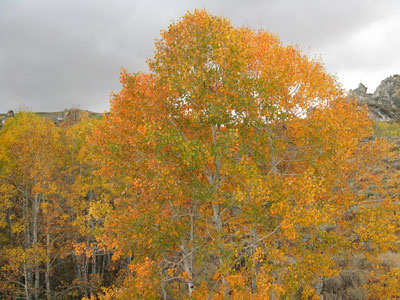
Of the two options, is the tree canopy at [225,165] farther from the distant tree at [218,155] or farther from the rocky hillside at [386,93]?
the rocky hillside at [386,93]

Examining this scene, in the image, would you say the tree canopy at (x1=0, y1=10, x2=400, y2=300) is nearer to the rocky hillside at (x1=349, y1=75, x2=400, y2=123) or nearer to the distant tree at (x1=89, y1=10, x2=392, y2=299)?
the distant tree at (x1=89, y1=10, x2=392, y2=299)

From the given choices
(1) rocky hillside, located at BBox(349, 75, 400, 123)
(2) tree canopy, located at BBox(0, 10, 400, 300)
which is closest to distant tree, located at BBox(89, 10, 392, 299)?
(2) tree canopy, located at BBox(0, 10, 400, 300)

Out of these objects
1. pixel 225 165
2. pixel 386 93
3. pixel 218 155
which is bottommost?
pixel 225 165

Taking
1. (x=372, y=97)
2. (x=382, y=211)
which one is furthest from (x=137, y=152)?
(x=372, y=97)

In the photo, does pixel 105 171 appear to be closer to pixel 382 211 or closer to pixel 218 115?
pixel 218 115

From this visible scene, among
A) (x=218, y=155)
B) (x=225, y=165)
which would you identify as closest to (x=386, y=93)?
(x=225, y=165)

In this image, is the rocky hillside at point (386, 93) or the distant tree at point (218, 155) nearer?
the distant tree at point (218, 155)

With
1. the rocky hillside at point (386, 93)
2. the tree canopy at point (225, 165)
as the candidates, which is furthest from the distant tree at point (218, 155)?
the rocky hillside at point (386, 93)

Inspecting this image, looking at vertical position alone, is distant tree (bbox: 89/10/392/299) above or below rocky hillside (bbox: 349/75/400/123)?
below

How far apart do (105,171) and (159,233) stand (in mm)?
3949

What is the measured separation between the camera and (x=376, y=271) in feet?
48.9

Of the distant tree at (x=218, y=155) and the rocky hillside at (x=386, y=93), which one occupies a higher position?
the rocky hillside at (x=386, y=93)

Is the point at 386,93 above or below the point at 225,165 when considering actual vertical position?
above

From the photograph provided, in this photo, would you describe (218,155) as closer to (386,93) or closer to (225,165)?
(225,165)
